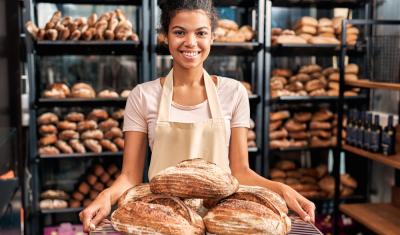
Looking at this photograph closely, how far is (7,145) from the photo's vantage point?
2561mm

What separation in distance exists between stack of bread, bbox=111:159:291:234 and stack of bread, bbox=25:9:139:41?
2332 millimetres

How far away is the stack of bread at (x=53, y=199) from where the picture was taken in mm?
3396

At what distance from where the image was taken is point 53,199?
11.3ft

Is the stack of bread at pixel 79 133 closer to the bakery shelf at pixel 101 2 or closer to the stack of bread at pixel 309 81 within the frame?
the bakery shelf at pixel 101 2

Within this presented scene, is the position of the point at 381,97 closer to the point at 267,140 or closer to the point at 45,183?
the point at 267,140

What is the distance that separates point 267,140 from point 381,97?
0.90m

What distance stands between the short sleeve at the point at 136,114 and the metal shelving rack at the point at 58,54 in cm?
171

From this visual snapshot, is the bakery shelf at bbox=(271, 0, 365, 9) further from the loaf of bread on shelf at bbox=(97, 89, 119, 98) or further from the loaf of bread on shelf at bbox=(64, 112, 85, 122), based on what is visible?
the loaf of bread on shelf at bbox=(64, 112, 85, 122)

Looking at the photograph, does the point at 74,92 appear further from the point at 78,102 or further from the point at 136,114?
the point at 136,114

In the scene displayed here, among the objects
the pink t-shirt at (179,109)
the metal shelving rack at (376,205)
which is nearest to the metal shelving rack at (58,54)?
the metal shelving rack at (376,205)

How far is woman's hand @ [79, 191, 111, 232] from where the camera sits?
111 cm

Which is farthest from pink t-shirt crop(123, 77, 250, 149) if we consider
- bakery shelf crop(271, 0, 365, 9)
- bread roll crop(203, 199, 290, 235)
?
bakery shelf crop(271, 0, 365, 9)

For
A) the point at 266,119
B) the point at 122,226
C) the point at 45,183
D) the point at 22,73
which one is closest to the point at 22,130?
the point at 22,73

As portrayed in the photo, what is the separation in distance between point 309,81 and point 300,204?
8.42 feet
